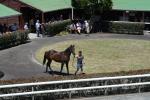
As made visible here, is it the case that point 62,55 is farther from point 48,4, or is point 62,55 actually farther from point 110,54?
point 48,4

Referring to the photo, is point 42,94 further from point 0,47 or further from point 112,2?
point 112,2

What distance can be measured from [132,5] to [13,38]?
1494 centimetres

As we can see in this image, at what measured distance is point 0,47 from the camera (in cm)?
3609

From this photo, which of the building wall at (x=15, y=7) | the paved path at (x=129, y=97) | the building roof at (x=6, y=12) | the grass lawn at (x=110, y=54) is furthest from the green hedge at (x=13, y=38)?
the paved path at (x=129, y=97)

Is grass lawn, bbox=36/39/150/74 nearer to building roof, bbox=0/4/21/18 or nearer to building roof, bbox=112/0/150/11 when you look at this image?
building roof, bbox=0/4/21/18

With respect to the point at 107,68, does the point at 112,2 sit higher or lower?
higher

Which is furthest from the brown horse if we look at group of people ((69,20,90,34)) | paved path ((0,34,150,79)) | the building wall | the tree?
the tree

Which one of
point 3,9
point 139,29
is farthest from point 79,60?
point 139,29

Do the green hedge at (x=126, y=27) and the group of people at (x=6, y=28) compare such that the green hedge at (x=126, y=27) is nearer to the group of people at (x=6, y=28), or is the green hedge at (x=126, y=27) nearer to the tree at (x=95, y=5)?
the tree at (x=95, y=5)

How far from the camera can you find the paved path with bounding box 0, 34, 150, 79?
1129 inches

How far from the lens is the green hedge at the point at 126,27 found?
45.3 m

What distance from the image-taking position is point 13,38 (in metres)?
37.5

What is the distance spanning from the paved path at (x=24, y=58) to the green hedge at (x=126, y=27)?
1983mm

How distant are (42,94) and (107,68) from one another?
33.1ft
